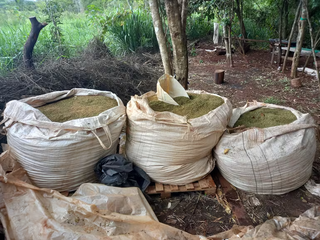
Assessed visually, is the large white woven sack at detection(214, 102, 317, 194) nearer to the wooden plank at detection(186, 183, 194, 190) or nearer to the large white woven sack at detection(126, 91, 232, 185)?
the large white woven sack at detection(126, 91, 232, 185)

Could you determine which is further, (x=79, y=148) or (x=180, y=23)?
(x=180, y=23)

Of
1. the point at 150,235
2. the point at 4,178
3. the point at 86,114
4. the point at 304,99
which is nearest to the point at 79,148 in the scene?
the point at 86,114

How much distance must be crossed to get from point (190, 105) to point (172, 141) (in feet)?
1.29

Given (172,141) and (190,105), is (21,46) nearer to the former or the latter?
(190,105)

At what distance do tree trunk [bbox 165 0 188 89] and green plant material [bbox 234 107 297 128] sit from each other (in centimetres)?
101

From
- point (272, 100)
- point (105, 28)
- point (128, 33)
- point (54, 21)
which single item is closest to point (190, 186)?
point (272, 100)

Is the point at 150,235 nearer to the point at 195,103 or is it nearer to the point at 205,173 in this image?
the point at 205,173

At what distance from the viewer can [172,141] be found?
71.0 inches

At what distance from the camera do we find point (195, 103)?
2.06 meters

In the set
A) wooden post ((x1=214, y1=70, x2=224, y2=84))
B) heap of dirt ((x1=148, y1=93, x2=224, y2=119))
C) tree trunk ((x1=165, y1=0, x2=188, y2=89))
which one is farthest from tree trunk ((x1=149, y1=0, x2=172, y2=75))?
wooden post ((x1=214, y1=70, x2=224, y2=84))

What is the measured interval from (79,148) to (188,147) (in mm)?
782

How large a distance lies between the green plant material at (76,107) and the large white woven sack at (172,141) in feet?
0.87

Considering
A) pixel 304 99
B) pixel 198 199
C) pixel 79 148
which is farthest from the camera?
pixel 304 99

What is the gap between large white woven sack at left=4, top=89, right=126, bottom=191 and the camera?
5.47 feet
